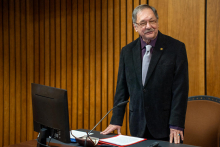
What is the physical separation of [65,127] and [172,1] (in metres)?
2.37

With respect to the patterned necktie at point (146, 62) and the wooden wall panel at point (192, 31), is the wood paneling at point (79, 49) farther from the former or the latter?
the patterned necktie at point (146, 62)

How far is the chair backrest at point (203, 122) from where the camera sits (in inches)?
86.6

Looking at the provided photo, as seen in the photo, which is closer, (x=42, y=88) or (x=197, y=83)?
(x=42, y=88)

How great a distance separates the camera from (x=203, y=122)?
226cm

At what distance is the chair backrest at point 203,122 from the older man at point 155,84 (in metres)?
0.56

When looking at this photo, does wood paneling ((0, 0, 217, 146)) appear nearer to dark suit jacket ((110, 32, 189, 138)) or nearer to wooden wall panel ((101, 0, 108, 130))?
wooden wall panel ((101, 0, 108, 130))

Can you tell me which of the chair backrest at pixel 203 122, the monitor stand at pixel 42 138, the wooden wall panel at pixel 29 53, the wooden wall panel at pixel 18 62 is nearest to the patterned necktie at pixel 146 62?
the chair backrest at pixel 203 122

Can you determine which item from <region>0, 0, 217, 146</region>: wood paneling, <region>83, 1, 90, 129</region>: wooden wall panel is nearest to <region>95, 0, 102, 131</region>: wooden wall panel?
<region>0, 0, 217, 146</region>: wood paneling

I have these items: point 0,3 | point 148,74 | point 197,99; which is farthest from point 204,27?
point 0,3

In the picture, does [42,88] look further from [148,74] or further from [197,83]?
[197,83]

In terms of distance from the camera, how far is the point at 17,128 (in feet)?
14.4

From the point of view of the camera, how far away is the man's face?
6.24ft

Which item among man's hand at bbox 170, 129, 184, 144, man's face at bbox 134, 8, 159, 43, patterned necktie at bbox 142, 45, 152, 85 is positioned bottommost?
man's hand at bbox 170, 129, 184, 144

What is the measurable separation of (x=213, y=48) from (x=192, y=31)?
34 cm
